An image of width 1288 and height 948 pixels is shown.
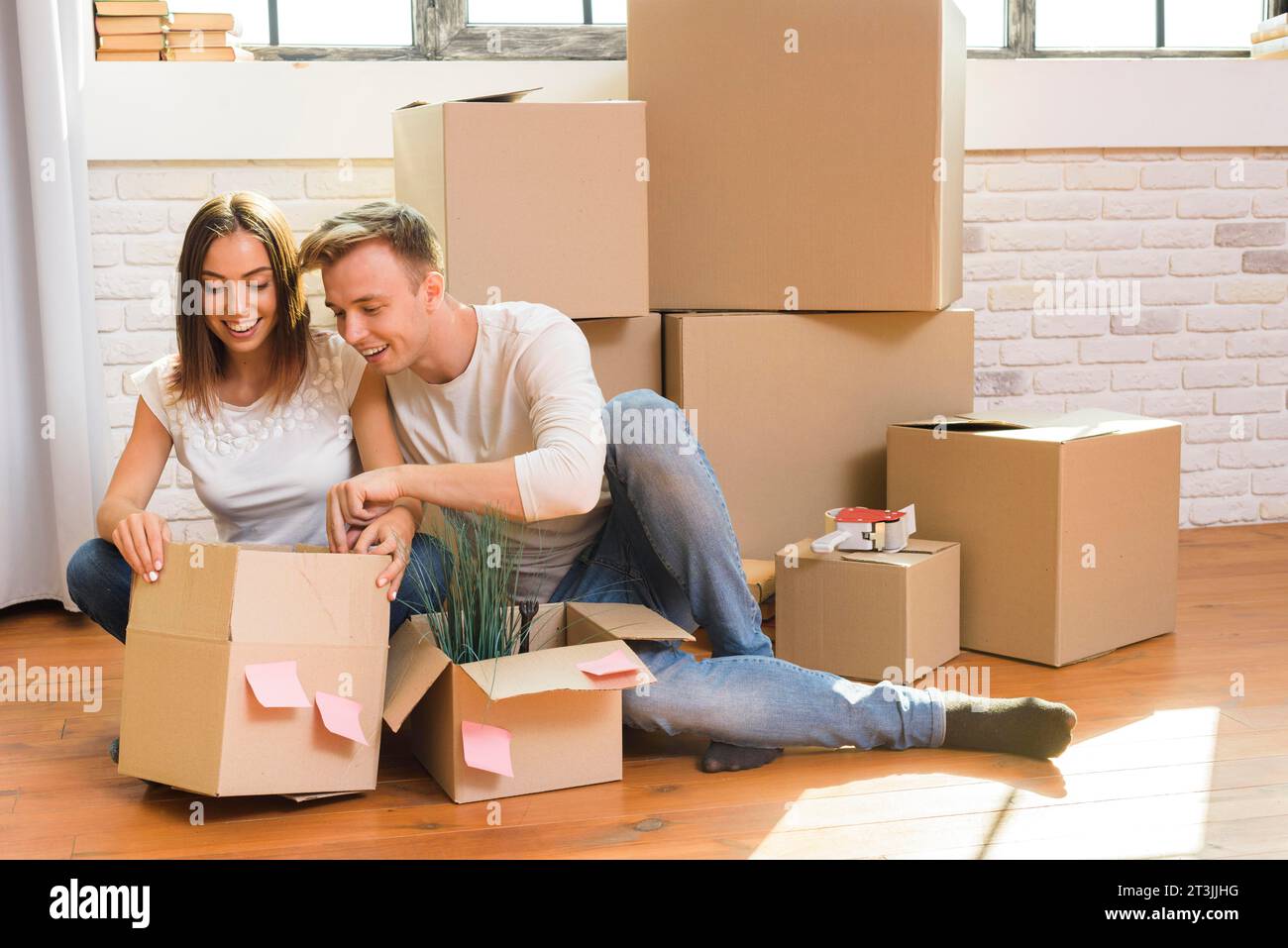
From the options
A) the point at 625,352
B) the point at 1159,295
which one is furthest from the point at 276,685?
the point at 1159,295

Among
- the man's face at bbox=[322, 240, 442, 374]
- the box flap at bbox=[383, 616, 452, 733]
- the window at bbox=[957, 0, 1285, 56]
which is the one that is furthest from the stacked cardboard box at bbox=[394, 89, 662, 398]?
the window at bbox=[957, 0, 1285, 56]

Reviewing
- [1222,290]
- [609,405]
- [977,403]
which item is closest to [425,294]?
[609,405]

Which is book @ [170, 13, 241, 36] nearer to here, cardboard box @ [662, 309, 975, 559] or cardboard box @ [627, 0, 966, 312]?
cardboard box @ [627, 0, 966, 312]

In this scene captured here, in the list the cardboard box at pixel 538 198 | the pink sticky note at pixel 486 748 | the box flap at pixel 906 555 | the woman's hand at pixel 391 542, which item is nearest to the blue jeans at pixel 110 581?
the woman's hand at pixel 391 542

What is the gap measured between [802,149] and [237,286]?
3.44 feet

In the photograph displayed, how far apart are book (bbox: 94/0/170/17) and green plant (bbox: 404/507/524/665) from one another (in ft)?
4.70

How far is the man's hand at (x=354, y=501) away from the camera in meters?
1.58

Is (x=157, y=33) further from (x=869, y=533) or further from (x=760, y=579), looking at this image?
(x=869, y=533)

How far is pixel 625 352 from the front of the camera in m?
2.35

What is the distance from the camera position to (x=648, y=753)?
1.73 meters

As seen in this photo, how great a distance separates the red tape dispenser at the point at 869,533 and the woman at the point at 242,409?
722 millimetres

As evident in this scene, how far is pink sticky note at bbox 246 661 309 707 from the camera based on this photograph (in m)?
1.45

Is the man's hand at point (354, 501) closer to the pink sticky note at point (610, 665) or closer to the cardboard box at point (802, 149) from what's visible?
the pink sticky note at point (610, 665)
